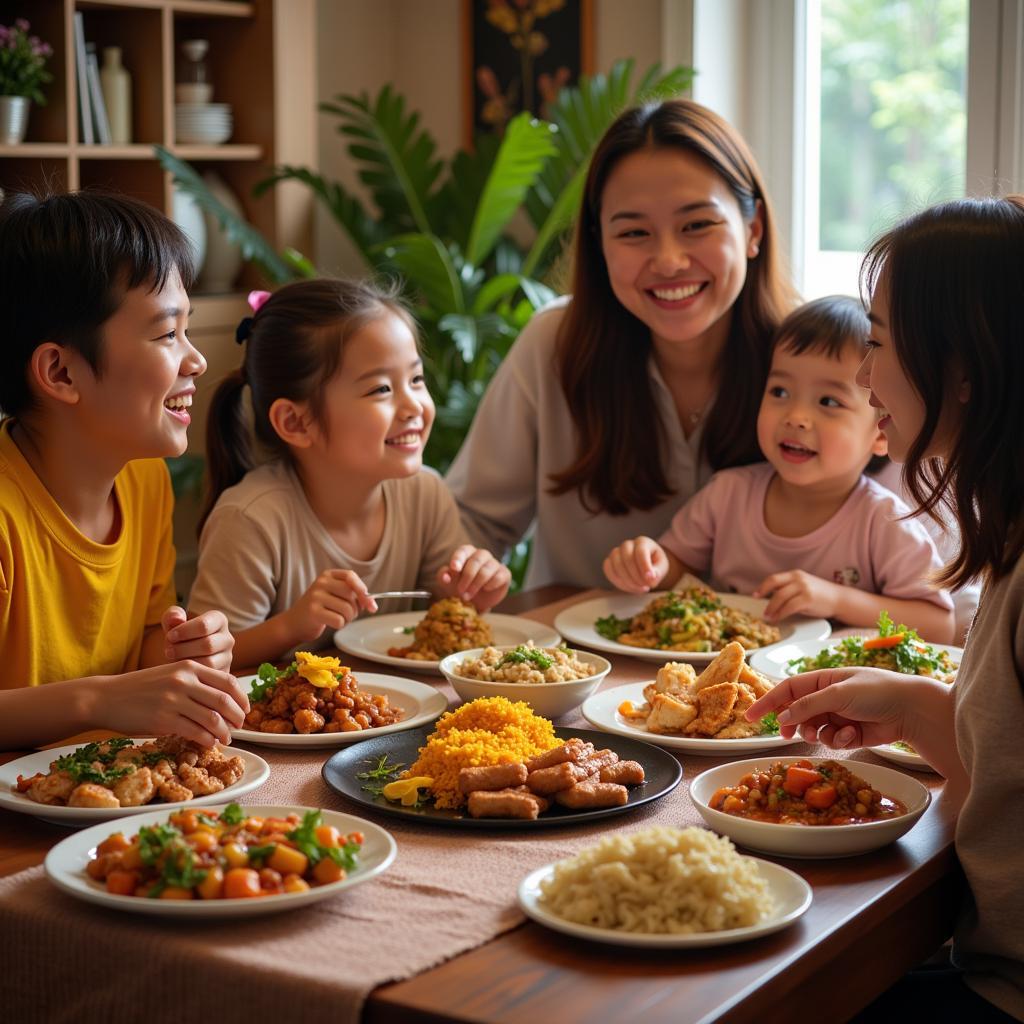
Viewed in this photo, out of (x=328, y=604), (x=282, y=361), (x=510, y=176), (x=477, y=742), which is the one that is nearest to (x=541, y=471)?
(x=282, y=361)

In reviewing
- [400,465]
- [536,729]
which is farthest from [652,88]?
[536,729]

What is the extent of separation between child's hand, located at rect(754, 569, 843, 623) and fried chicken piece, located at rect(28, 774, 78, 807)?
133 centimetres

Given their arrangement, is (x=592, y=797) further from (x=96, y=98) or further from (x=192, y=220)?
(x=192, y=220)

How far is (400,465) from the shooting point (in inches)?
103

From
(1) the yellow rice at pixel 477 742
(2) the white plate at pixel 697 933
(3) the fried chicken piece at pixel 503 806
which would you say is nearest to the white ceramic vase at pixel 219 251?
(1) the yellow rice at pixel 477 742

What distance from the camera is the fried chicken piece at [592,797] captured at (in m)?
1.58

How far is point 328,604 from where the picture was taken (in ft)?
7.41

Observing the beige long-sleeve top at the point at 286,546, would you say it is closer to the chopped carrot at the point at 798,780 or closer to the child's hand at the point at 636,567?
the child's hand at the point at 636,567

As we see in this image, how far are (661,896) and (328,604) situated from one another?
1080 millimetres

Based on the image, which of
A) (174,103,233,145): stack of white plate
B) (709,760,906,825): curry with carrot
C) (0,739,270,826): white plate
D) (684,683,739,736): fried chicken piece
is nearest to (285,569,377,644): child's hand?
(0,739,270,826): white plate

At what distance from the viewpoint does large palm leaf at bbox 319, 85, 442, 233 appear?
4777 mm

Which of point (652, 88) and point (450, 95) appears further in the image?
point (450, 95)

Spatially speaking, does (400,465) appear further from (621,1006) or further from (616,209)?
(621,1006)

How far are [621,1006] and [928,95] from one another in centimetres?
365
